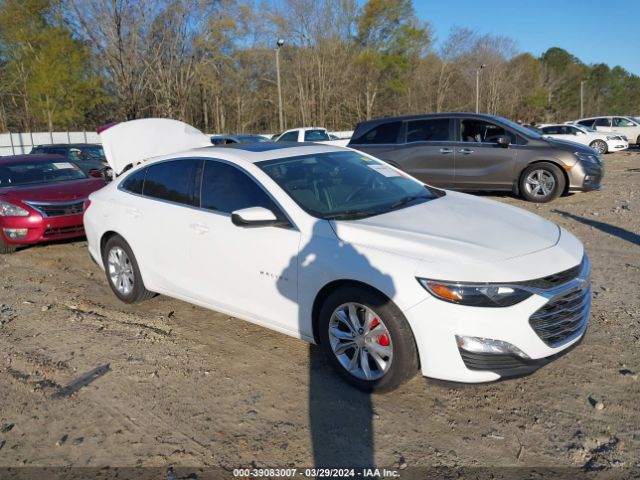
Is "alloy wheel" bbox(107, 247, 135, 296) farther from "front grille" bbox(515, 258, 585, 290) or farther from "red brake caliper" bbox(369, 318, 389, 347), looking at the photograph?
"front grille" bbox(515, 258, 585, 290)

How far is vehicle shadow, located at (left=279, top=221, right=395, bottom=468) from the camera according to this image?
113 inches

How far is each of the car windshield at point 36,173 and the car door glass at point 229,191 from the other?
530cm

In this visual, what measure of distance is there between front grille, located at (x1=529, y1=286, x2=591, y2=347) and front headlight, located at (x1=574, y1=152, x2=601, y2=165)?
690cm

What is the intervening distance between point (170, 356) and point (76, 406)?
0.83 m

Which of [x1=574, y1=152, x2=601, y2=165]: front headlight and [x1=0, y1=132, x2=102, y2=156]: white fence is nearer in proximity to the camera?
[x1=574, y1=152, x2=601, y2=165]: front headlight

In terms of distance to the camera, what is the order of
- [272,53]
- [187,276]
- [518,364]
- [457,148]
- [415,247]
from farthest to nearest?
1. [272,53]
2. [457,148]
3. [187,276]
4. [415,247]
5. [518,364]

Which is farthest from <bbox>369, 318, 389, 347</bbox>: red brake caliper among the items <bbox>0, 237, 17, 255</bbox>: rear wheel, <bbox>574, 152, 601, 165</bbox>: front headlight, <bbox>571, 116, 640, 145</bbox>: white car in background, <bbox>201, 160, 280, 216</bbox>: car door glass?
<bbox>571, 116, 640, 145</bbox>: white car in background

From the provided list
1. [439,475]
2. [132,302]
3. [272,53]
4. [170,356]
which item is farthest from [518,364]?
[272,53]

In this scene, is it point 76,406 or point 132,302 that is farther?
point 132,302

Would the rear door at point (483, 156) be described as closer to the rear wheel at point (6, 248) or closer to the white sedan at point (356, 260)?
the white sedan at point (356, 260)

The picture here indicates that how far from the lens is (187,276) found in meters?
4.45

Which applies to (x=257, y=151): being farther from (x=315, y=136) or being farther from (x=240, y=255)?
(x=315, y=136)

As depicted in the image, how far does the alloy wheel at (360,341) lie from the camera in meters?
3.25

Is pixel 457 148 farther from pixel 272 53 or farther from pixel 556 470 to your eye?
pixel 272 53
